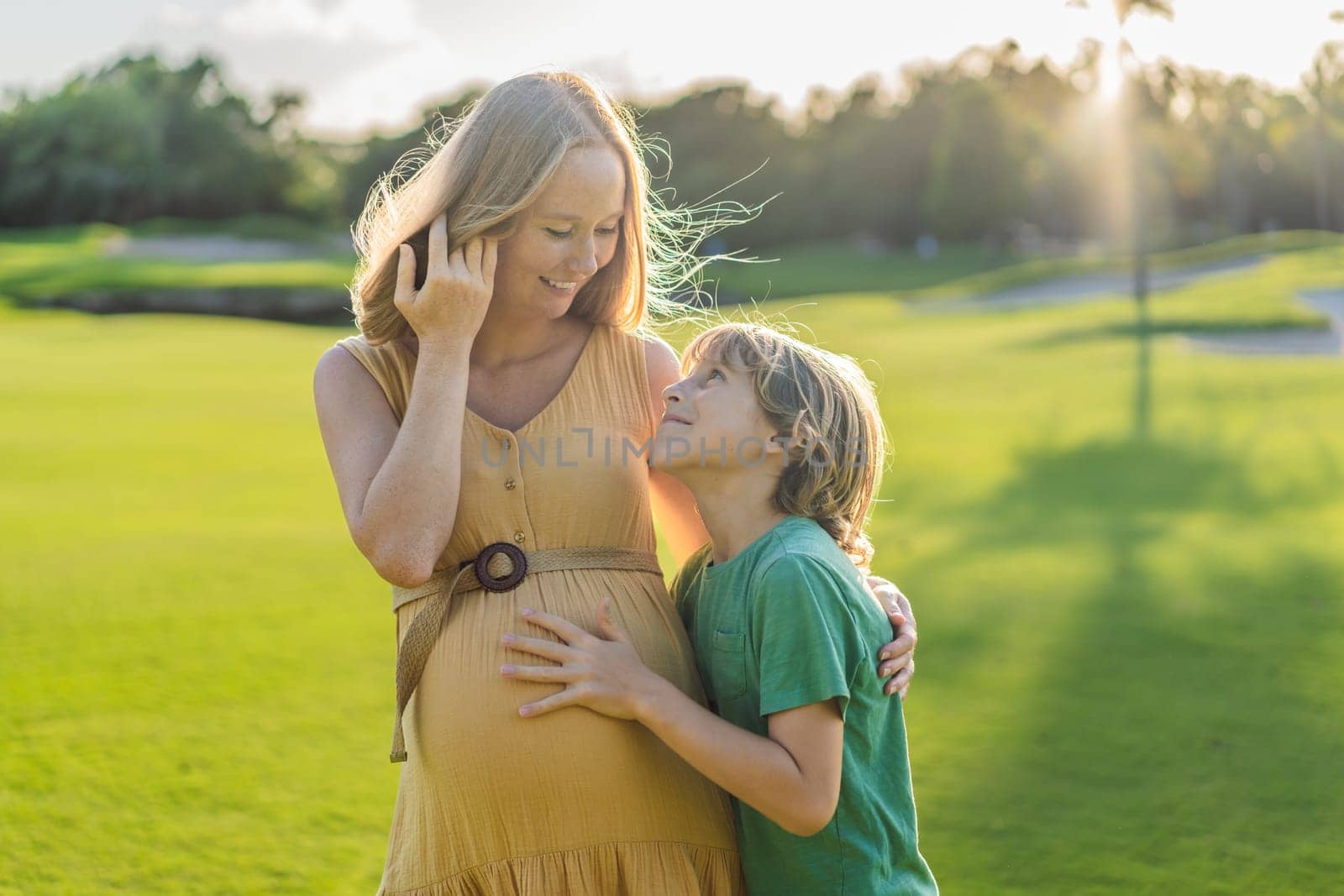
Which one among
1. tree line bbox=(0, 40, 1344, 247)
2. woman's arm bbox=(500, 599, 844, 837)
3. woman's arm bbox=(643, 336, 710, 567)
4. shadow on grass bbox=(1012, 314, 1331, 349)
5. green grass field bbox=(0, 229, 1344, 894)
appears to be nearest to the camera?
woman's arm bbox=(500, 599, 844, 837)

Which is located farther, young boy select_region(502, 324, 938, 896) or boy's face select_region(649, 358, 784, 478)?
boy's face select_region(649, 358, 784, 478)

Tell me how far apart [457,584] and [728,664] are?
17.7 inches

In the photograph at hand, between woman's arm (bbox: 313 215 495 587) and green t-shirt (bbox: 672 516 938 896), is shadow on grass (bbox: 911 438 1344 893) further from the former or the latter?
woman's arm (bbox: 313 215 495 587)

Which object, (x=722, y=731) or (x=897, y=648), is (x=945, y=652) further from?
(x=722, y=731)

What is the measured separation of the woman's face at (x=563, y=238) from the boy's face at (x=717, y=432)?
0.28m

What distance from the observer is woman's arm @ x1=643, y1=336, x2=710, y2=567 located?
2.23 m

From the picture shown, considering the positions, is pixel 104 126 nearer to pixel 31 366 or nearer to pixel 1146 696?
pixel 31 366

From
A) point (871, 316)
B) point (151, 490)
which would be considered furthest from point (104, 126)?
point (151, 490)

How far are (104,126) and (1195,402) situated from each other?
47.3 metres

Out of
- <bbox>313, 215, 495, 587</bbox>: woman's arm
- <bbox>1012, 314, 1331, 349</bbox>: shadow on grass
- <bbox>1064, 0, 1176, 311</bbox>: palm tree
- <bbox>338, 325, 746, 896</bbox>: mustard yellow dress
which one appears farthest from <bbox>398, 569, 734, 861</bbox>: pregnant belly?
<bbox>1064, 0, 1176, 311</bbox>: palm tree

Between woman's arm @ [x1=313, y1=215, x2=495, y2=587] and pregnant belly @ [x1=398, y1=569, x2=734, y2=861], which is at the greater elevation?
woman's arm @ [x1=313, y1=215, x2=495, y2=587]

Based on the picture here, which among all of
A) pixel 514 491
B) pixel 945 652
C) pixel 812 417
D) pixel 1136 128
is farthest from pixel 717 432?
pixel 1136 128

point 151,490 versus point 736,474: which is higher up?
point 736,474

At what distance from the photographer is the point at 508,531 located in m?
1.99
